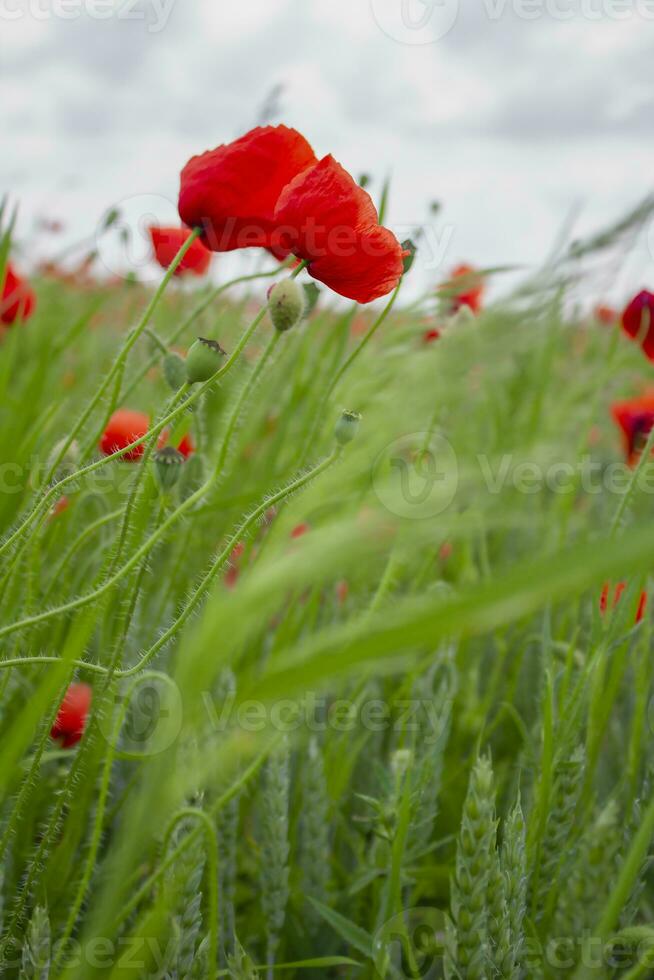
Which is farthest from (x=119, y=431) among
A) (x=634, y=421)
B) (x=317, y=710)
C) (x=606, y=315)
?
(x=606, y=315)

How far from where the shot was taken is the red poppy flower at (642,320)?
1029mm

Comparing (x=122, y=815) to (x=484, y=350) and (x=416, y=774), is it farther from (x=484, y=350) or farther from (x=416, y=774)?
(x=484, y=350)

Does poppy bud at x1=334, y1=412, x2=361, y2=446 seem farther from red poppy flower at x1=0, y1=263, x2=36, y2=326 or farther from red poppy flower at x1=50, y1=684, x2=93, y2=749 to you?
red poppy flower at x1=0, y1=263, x2=36, y2=326

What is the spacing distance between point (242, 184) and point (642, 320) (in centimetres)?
58

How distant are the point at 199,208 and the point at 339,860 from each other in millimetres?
791

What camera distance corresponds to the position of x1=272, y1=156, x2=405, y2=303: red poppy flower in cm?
61

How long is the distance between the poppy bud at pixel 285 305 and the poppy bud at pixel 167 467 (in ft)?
A: 0.42

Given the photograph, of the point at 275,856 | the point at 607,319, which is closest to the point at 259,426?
the point at 275,856

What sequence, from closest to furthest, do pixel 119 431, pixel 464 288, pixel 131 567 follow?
1. pixel 131 567
2. pixel 119 431
3. pixel 464 288

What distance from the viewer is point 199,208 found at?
2.28ft

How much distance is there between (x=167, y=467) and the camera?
642 millimetres

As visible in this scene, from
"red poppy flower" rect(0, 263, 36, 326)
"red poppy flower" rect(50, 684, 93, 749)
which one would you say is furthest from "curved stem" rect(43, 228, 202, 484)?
"red poppy flower" rect(0, 263, 36, 326)

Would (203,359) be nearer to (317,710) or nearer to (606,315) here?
(317,710)

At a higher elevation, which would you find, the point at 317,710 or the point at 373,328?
the point at 373,328
